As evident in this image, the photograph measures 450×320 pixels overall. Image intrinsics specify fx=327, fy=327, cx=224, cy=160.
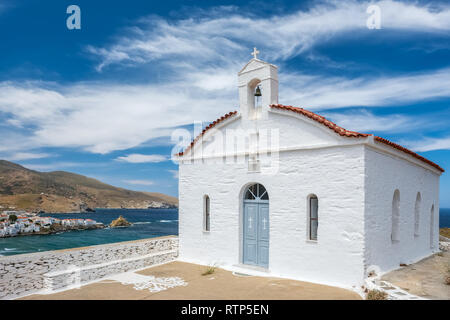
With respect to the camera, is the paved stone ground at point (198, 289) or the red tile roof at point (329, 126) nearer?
the paved stone ground at point (198, 289)

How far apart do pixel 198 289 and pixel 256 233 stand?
99.5 inches

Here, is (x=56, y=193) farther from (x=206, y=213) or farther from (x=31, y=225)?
(x=206, y=213)

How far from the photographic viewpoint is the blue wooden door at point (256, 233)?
31.6 ft

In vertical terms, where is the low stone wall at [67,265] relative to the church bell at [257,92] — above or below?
below

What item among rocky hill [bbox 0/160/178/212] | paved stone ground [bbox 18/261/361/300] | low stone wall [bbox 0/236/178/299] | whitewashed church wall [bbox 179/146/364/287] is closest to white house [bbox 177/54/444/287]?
whitewashed church wall [bbox 179/146/364/287]

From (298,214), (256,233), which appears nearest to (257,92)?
(298,214)

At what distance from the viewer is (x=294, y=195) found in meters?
8.90

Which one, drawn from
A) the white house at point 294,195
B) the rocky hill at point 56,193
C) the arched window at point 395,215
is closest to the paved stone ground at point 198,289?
the white house at point 294,195

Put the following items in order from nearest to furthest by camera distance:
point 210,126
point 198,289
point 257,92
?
point 198,289, point 257,92, point 210,126

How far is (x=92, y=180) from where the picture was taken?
136 metres

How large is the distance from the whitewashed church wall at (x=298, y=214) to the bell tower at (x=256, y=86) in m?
1.66

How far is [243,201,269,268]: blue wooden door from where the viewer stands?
31.6 feet

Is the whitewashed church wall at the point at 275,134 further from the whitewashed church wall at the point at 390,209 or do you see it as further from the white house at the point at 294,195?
→ the whitewashed church wall at the point at 390,209
